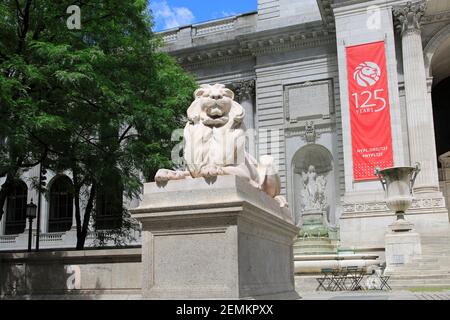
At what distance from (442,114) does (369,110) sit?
9.75m

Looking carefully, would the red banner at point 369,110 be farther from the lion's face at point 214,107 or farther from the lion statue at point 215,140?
the lion's face at point 214,107

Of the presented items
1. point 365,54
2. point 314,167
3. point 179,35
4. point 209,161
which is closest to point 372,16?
point 365,54

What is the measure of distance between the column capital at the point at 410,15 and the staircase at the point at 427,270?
11.7 m

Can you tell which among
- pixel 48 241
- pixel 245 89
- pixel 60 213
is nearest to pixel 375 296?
pixel 245 89

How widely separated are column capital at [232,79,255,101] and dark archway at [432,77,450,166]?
39.2 feet

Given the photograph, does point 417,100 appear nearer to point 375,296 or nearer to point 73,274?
point 375,296

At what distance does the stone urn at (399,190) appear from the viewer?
20219mm

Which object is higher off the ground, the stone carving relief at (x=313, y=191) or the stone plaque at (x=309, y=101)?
the stone plaque at (x=309, y=101)

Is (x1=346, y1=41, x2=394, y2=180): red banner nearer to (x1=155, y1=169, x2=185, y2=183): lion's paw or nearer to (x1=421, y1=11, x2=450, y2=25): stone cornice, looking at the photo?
(x1=421, y1=11, x2=450, y2=25): stone cornice

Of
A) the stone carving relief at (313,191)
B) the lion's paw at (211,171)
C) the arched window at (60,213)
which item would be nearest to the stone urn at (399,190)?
the stone carving relief at (313,191)

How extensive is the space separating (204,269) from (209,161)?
134 centimetres

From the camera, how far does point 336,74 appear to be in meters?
32.8

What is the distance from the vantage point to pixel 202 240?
5699 mm

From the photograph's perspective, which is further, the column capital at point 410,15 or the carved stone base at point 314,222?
the carved stone base at point 314,222
